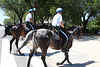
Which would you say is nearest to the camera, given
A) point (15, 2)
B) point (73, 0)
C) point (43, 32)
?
point (43, 32)

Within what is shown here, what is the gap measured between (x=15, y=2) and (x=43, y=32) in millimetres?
34217

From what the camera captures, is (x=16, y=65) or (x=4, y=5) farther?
(x=4, y=5)

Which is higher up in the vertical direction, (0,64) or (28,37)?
(28,37)

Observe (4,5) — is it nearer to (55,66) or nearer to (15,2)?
(15,2)

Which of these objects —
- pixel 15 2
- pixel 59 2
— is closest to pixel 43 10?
pixel 59 2

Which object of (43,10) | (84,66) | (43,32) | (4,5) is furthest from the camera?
(4,5)

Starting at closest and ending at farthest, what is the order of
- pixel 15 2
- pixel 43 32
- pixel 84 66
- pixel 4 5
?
1. pixel 43 32
2. pixel 84 66
3. pixel 4 5
4. pixel 15 2

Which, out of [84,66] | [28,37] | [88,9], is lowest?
[84,66]

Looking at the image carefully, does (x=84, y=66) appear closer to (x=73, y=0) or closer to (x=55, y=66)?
(x=55, y=66)

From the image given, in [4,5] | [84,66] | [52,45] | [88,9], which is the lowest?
[84,66]

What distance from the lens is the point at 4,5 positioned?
3381cm

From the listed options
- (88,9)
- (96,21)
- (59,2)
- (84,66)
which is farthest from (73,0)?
(96,21)

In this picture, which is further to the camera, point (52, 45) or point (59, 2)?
point (59, 2)

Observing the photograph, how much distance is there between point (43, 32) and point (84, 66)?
2546 mm
